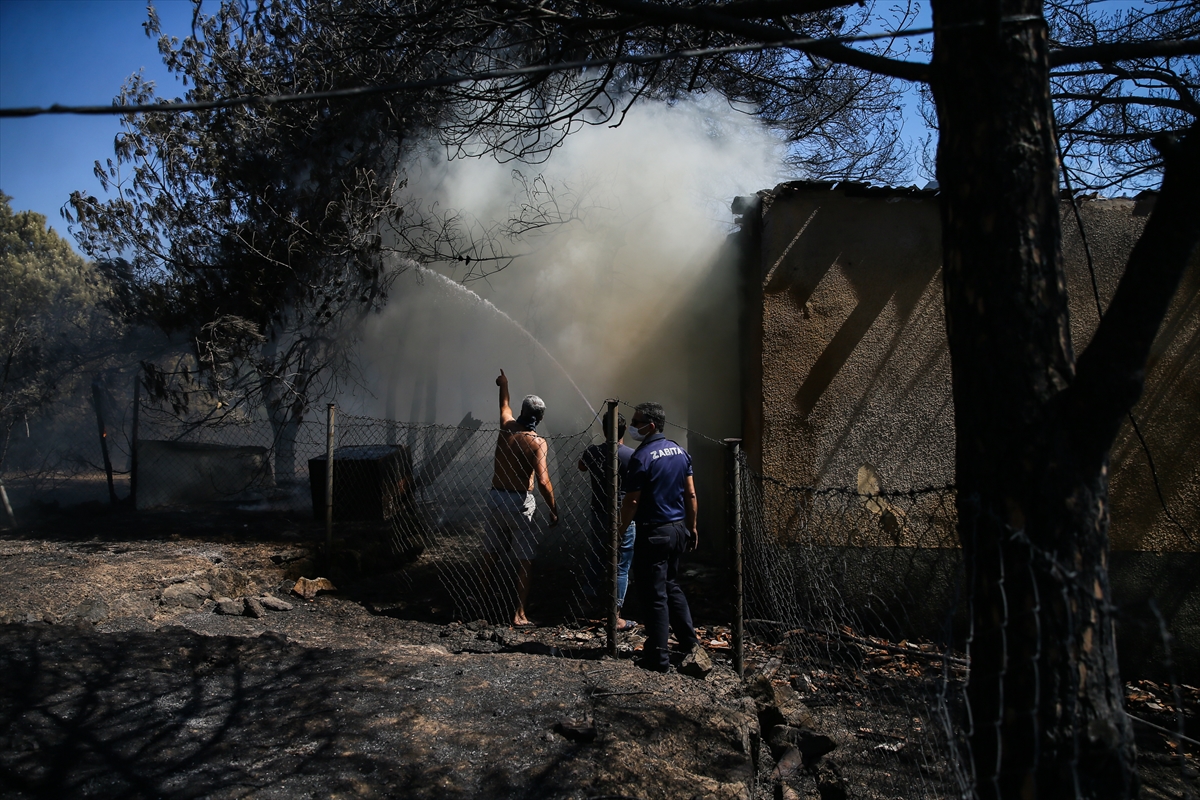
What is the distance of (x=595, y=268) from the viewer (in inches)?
430

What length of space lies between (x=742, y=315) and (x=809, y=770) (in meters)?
5.52

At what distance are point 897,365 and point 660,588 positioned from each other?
10.2 feet

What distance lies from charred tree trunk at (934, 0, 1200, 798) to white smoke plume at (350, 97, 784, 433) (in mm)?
6980

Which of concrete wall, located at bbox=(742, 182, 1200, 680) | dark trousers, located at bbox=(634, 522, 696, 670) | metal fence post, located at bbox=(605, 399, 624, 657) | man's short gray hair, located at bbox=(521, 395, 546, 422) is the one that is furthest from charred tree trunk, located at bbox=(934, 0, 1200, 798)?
concrete wall, located at bbox=(742, 182, 1200, 680)

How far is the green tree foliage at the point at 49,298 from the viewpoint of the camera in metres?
20.1

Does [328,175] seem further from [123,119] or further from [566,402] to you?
[566,402]

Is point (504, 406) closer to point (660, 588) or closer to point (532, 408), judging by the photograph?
point (532, 408)

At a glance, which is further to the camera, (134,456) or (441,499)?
(441,499)

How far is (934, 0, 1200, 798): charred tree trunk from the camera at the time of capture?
196 cm

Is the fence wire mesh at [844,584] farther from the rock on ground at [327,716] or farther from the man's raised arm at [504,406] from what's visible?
the man's raised arm at [504,406]

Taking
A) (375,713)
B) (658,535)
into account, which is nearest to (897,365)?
(658,535)

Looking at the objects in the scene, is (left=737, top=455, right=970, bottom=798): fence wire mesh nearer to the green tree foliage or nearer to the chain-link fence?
the chain-link fence

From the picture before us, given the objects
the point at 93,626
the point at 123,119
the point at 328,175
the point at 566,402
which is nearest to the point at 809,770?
the point at 93,626

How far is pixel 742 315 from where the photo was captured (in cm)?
838
